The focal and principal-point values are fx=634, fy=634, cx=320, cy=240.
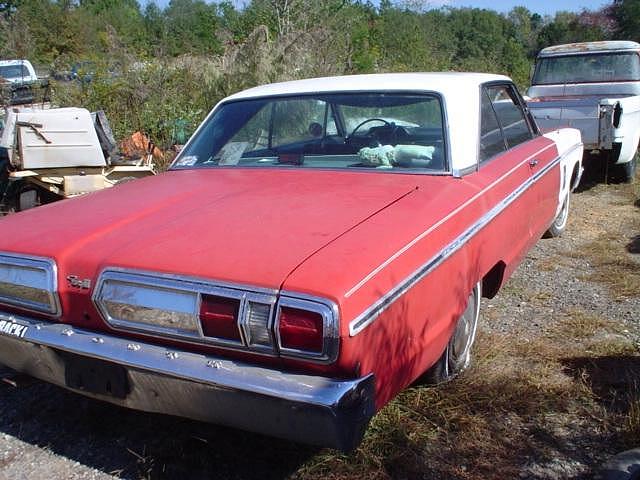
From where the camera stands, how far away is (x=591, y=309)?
3859 mm

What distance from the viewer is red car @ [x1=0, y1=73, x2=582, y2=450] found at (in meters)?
1.93

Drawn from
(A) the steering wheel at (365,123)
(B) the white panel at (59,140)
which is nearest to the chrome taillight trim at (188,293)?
(A) the steering wheel at (365,123)

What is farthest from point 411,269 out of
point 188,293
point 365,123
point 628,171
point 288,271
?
point 628,171

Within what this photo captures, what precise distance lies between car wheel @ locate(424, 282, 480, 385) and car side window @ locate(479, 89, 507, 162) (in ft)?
2.52

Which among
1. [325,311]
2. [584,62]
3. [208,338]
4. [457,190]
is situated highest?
[584,62]

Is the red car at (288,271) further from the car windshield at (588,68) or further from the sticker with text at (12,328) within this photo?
the car windshield at (588,68)

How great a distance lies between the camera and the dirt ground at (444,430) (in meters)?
2.43

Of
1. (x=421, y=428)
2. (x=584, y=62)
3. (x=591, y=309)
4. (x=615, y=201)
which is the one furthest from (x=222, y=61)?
Result: (x=421, y=428)

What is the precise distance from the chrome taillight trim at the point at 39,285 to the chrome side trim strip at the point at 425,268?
1143mm

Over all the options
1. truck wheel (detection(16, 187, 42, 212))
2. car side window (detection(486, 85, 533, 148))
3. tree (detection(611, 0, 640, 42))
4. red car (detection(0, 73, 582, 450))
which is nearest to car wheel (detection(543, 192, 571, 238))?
car side window (detection(486, 85, 533, 148))

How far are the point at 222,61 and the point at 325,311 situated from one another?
8.22 m

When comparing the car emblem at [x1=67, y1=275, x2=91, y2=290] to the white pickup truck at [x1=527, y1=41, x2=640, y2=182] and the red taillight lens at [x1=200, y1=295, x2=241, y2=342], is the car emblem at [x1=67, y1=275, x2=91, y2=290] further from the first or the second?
the white pickup truck at [x1=527, y1=41, x2=640, y2=182]

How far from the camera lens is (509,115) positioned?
4.01 m

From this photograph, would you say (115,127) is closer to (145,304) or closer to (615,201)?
(615,201)
